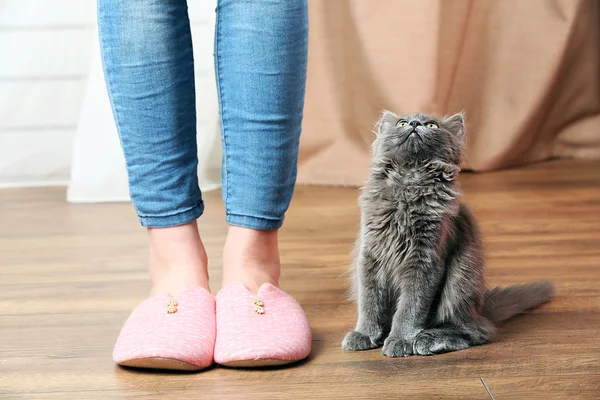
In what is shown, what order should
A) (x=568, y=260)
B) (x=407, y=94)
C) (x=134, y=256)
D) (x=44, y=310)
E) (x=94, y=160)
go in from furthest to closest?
1. (x=407, y=94)
2. (x=94, y=160)
3. (x=134, y=256)
4. (x=568, y=260)
5. (x=44, y=310)

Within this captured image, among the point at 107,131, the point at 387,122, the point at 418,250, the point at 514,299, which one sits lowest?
the point at 107,131

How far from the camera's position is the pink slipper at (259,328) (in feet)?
3.62

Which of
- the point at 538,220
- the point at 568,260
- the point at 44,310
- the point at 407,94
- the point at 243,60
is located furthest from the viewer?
the point at 407,94

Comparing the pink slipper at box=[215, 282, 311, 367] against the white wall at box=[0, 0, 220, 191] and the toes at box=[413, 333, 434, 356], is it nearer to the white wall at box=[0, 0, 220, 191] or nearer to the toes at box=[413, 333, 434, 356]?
the toes at box=[413, 333, 434, 356]

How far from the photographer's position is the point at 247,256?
48.7 inches

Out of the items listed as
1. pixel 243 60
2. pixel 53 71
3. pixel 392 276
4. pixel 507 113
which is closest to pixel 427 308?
pixel 392 276

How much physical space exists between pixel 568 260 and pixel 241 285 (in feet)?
2.50

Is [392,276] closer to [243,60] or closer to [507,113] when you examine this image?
[243,60]

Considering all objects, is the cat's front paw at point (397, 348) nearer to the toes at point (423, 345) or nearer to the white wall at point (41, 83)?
the toes at point (423, 345)

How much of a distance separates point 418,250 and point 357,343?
16cm

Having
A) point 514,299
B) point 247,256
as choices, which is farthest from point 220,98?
point 514,299

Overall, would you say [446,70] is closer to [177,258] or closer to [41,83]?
[41,83]

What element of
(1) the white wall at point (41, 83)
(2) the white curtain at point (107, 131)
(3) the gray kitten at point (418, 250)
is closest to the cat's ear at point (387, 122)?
(3) the gray kitten at point (418, 250)

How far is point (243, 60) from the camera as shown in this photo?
3.78 ft
